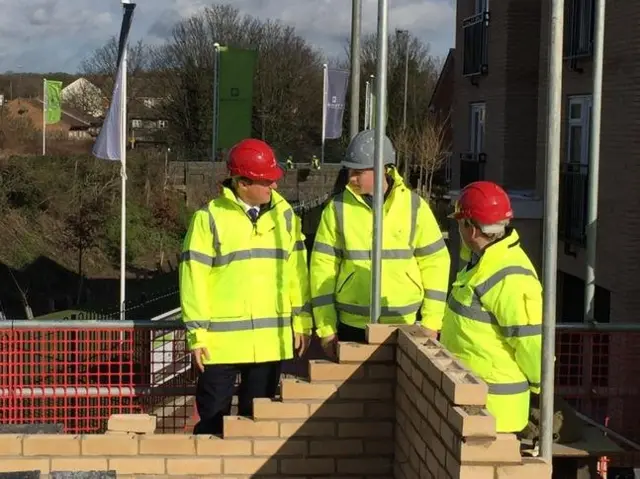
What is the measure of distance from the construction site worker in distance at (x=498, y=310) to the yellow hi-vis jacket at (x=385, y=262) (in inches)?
34.0

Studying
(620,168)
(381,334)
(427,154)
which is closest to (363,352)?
(381,334)

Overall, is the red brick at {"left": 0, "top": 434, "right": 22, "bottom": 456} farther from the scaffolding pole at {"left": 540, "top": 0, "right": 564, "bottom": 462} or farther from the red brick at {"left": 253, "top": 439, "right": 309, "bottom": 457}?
the scaffolding pole at {"left": 540, "top": 0, "right": 564, "bottom": 462}

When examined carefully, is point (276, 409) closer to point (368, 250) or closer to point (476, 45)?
point (368, 250)

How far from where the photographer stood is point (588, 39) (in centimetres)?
1316

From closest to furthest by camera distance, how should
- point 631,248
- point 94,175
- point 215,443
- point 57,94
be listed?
point 215,443 < point 631,248 < point 94,175 < point 57,94

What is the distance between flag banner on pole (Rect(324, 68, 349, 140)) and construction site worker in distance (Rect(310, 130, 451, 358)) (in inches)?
718

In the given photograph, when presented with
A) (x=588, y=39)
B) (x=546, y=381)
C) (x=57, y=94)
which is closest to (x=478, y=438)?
(x=546, y=381)

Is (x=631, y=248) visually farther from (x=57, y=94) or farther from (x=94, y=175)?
(x=57, y=94)

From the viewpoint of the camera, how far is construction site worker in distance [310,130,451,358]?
4.92m

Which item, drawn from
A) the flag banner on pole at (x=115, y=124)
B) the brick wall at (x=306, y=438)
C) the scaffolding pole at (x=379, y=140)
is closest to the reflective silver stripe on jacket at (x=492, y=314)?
the brick wall at (x=306, y=438)

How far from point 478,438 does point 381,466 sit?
146cm

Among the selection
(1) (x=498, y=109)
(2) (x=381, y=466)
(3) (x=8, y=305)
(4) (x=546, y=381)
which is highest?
(1) (x=498, y=109)

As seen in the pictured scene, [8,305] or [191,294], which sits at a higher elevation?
[191,294]

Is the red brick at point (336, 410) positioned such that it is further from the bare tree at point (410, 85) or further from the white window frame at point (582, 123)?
the bare tree at point (410, 85)
